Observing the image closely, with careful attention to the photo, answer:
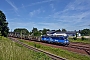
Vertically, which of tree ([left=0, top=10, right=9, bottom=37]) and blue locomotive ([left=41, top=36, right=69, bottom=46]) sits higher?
tree ([left=0, top=10, right=9, bottom=37])

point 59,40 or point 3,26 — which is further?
point 3,26

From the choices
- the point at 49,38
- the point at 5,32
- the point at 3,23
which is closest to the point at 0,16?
the point at 3,23

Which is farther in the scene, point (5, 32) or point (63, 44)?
point (5, 32)

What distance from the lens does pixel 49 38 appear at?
45.3 m

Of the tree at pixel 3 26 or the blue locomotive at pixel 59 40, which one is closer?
the blue locomotive at pixel 59 40

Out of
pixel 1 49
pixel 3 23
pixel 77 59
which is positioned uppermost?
pixel 3 23

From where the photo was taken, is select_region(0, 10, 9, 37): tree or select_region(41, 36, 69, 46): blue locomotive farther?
select_region(0, 10, 9, 37): tree

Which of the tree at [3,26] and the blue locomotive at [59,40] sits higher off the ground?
the tree at [3,26]

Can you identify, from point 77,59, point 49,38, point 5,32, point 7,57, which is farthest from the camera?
point 5,32

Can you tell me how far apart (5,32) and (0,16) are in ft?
31.6

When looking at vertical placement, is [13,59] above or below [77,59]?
above

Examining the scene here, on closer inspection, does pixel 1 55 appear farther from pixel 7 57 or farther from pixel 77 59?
pixel 77 59

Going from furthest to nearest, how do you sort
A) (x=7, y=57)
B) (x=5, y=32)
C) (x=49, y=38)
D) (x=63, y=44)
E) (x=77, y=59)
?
(x=5, y=32) → (x=49, y=38) → (x=63, y=44) → (x=77, y=59) → (x=7, y=57)

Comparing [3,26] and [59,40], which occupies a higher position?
[3,26]
